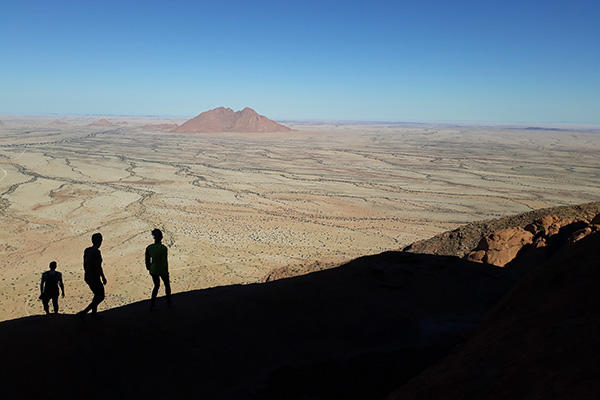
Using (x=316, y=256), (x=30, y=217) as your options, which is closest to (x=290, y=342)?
(x=316, y=256)

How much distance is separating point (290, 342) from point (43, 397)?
3616mm

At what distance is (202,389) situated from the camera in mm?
5504

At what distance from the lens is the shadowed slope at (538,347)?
3.62 metres

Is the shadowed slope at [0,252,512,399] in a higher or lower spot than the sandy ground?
higher

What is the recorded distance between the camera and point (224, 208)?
3609 centimetres

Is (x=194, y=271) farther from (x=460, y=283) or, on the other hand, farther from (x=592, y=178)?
(x=592, y=178)

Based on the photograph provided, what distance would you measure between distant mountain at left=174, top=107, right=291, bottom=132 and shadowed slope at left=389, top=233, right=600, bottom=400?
15283 centimetres

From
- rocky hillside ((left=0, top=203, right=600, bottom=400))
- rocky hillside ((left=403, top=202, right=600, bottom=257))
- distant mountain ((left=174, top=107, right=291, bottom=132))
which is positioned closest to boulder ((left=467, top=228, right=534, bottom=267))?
rocky hillside ((left=403, top=202, right=600, bottom=257))

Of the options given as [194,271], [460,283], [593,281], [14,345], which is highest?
[593,281]

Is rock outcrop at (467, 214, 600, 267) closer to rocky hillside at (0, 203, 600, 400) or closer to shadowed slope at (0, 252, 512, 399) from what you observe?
shadowed slope at (0, 252, 512, 399)

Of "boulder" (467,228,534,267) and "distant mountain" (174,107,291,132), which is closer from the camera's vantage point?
"boulder" (467,228,534,267)

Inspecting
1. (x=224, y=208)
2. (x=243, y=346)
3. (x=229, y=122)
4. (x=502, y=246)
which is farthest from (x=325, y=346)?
(x=229, y=122)

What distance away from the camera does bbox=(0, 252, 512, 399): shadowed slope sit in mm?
5367

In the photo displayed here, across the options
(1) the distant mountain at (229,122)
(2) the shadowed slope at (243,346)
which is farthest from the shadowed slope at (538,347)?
(1) the distant mountain at (229,122)
